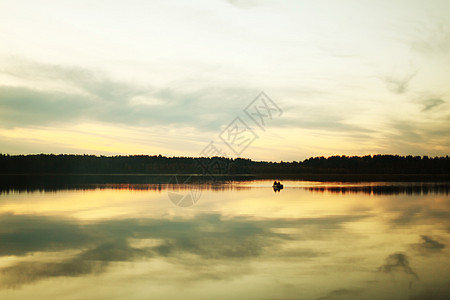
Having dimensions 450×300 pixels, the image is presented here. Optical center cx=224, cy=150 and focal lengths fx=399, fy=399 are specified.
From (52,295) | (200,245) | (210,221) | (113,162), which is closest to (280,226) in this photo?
(210,221)

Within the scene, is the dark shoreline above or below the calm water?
above

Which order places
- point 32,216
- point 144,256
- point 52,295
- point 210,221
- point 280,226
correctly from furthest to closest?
point 32,216, point 210,221, point 280,226, point 144,256, point 52,295

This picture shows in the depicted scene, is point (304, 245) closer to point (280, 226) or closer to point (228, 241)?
point (228, 241)

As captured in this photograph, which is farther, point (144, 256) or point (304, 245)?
point (304, 245)

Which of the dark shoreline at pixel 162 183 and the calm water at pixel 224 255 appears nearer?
the calm water at pixel 224 255

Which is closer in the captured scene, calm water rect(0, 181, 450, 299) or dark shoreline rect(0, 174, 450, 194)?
calm water rect(0, 181, 450, 299)

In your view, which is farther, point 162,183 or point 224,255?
point 162,183

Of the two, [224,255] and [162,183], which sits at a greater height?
[162,183]

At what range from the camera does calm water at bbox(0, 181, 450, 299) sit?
33.7 ft

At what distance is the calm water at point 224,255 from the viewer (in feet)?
33.7

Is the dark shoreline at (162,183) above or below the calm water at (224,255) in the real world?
above

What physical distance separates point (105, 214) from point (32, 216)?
4230mm

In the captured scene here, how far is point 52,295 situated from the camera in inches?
388

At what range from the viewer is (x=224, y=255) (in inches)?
547
